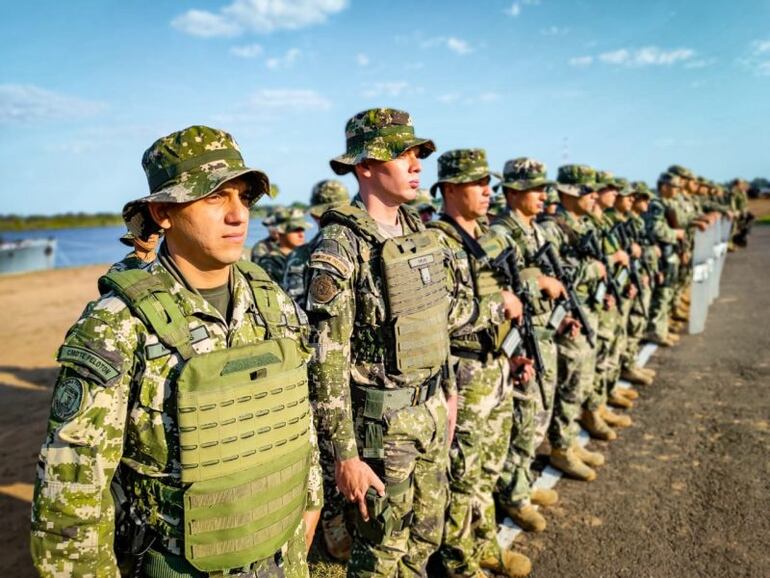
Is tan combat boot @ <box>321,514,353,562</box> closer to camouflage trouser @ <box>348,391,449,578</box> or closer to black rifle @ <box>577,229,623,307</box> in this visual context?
camouflage trouser @ <box>348,391,449,578</box>

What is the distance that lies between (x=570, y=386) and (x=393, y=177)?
2.97 metres

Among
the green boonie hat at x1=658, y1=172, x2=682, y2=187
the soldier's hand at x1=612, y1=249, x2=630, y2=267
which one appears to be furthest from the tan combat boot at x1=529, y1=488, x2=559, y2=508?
the green boonie hat at x1=658, y1=172, x2=682, y2=187

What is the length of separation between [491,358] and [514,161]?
198cm

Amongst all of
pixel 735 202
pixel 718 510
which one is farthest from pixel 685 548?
pixel 735 202

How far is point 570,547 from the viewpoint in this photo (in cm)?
363

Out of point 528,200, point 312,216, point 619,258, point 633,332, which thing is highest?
point 528,200

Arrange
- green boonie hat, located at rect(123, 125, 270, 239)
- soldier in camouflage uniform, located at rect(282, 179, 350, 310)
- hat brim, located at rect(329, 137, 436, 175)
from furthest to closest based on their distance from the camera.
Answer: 1. soldier in camouflage uniform, located at rect(282, 179, 350, 310)
2. hat brim, located at rect(329, 137, 436, 175)
3. green boonie hat, located at rect(123, 125, 270, 239)

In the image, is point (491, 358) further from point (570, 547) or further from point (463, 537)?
point (570, 547)

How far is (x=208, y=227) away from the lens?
66.8 inches

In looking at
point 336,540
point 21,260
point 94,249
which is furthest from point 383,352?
point 94,249

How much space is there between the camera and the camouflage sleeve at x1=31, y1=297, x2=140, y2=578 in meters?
1.41

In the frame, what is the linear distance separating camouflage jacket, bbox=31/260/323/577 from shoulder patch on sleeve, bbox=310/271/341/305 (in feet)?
2.64

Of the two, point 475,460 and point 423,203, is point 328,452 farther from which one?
point 423,203

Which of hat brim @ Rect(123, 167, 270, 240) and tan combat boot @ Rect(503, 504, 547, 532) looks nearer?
hat brim @ Rect(123, 167, 270, 240)
